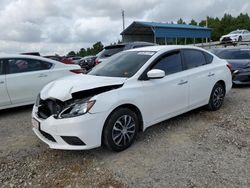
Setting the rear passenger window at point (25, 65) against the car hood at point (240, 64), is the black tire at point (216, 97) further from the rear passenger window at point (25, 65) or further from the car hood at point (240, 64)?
the rear passenger window at point (25, 65)

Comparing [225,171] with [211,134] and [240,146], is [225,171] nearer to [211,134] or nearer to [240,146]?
[240,146]

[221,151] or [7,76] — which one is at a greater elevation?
[7,76]

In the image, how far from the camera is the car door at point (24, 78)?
6758mm

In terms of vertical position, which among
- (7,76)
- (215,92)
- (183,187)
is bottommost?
(183,187)

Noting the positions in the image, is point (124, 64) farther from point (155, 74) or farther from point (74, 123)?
point (74, 123)

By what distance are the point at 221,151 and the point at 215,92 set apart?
2.27 meters

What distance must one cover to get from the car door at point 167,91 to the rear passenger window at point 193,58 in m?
0.23

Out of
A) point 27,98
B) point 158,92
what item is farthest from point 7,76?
point 158,92

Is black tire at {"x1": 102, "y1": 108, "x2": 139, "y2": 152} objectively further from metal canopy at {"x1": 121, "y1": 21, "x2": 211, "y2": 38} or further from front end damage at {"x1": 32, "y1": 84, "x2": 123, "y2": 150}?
metal canopy at {"x1": 121, "y1": 21, "x2": 211, "y2": 38}

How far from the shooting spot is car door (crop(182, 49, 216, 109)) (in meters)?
5.51

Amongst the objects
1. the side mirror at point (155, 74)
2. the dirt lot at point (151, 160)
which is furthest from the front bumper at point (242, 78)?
the side mirror at point (155, 74)

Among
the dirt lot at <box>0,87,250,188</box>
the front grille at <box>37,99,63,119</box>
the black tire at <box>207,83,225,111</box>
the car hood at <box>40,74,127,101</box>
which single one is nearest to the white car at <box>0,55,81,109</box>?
the dirt lot at <box>0,87,250,188</box>

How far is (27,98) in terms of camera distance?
22.9 ft

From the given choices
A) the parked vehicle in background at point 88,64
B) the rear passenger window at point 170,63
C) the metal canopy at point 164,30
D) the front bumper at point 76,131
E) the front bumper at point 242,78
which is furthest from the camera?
the metal canopy at point 164,30
